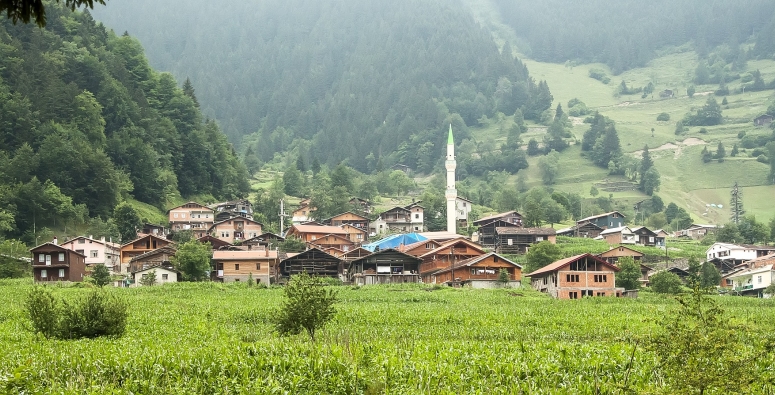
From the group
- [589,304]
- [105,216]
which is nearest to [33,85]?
[105,216]

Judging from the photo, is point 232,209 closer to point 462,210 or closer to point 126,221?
point 126,221

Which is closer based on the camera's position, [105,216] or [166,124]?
[105,216]

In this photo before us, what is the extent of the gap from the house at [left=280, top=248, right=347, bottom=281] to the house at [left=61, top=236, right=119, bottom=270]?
16809mm

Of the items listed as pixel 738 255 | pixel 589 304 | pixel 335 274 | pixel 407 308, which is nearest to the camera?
pixel 407 308

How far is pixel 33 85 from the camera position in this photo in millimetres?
105500

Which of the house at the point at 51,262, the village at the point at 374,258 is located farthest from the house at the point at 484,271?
the house at the point at 51,262

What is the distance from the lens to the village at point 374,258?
70.8m

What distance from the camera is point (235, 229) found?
103000mm

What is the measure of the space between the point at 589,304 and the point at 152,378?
3652 centimetres

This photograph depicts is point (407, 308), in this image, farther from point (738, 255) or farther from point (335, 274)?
point (738, 255)

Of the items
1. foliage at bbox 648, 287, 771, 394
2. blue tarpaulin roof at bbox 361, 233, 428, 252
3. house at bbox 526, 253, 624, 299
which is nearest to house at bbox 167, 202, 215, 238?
blue tarpaulin roof at bbox 361, 233, 428, 252

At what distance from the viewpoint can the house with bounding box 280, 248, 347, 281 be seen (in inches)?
3095

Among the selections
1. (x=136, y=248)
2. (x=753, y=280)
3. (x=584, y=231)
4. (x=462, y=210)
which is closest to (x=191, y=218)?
(x=136, y=248)

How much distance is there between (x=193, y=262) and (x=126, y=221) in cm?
2465
